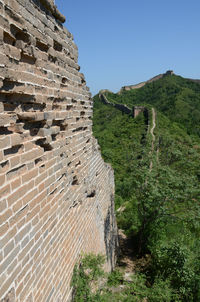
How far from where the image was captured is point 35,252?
211 centimetres

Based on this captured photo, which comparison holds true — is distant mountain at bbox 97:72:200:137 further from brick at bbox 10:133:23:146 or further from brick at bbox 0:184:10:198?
brick at bbox 0:184:10:198

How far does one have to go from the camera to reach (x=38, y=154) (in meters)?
2.21

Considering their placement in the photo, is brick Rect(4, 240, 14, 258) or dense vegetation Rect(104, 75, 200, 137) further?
dense vegetation Rect(104, 75, 200, 137)

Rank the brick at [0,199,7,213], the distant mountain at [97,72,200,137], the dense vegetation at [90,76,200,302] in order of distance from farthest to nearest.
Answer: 1. the distant mountain at [97,72,200,137]
2. the dense vegetation at [90,76,200,302]
3. the brick at [0,199,7,213]

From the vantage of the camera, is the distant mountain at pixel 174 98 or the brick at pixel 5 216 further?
the distant mountain at pixel 174 98

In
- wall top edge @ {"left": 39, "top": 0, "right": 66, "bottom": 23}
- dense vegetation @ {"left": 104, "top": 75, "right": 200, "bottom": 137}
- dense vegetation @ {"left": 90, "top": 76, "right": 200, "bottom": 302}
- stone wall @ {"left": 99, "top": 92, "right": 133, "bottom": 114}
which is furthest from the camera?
stone wall @ {"left": 99, "top": 92, "right": 133, "bottom": 114}

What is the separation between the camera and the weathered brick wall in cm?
172

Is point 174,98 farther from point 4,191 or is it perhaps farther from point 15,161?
point 4,191

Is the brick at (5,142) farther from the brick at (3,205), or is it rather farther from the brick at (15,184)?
the brick at (3,205)

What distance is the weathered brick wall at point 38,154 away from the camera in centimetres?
172

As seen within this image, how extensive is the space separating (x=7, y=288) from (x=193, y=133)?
27.5 m

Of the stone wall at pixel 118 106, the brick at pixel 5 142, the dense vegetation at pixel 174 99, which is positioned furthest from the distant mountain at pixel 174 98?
the brick at pixel 5 142

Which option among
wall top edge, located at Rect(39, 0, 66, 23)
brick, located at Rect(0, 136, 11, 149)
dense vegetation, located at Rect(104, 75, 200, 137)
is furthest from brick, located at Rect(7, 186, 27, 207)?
dense vegetation, located at Rect(104, 75, 200, 137)

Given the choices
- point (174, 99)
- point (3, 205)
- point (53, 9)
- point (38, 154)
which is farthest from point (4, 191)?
point (174, 99)
